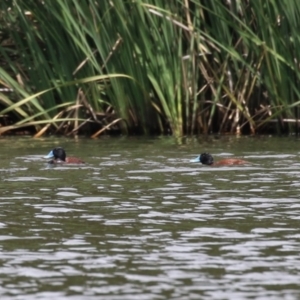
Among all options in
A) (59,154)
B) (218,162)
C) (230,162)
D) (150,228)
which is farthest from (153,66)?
(150,228)

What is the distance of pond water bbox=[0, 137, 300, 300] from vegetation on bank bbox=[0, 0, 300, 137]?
6.17 feet

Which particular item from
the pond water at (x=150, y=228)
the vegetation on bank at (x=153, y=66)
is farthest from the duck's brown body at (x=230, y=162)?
the vegetation on bank at (x=153, y=66)

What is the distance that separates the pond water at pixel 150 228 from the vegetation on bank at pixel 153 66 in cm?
188

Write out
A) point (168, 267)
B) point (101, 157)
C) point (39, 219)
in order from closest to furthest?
point (168, 267)
point (39, 219)
point (101, 157)

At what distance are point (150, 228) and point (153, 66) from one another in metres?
7.22

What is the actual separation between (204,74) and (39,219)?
285 inches

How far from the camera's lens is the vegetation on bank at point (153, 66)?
14.3 metres

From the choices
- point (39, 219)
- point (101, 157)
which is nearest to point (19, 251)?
point (39, 219)

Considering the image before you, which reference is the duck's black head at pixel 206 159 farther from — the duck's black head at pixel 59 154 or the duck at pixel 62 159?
the duck's black head at pixel 59 154

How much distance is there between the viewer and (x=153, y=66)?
48.2 feet

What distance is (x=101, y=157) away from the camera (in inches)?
509

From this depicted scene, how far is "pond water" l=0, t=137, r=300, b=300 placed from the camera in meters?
5.90

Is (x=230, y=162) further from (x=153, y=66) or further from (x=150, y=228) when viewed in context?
(x=150, y=228)

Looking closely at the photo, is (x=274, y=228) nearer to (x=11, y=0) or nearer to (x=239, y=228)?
(x=239, y=228)
